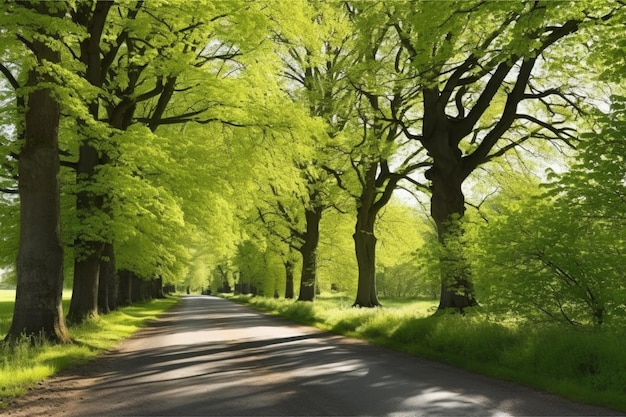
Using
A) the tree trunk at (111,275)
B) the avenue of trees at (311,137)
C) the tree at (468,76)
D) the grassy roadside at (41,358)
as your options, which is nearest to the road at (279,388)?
the grassy roadside at (41,358)

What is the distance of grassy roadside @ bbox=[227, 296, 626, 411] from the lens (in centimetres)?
788

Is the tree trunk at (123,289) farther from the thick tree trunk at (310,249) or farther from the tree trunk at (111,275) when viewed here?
the thick tree trunk at (310,249)

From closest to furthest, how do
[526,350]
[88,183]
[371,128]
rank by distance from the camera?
[526,350] → [88,183] → [371,128]

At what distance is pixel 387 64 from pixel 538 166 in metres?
8.27

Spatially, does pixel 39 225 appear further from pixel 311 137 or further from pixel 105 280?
pixel 105 280

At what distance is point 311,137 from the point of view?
753 inches

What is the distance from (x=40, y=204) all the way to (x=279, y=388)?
702 cm

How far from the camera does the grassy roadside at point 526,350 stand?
310 inches

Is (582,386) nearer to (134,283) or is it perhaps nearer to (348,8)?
(348,8)

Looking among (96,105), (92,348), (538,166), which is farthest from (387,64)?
(92,348)

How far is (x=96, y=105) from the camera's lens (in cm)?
1773

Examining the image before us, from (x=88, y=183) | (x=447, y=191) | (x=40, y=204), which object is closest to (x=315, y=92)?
(x=447, y=191)

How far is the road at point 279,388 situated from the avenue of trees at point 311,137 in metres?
2.63

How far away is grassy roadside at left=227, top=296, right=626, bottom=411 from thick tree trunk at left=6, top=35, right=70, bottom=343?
26.9ft
